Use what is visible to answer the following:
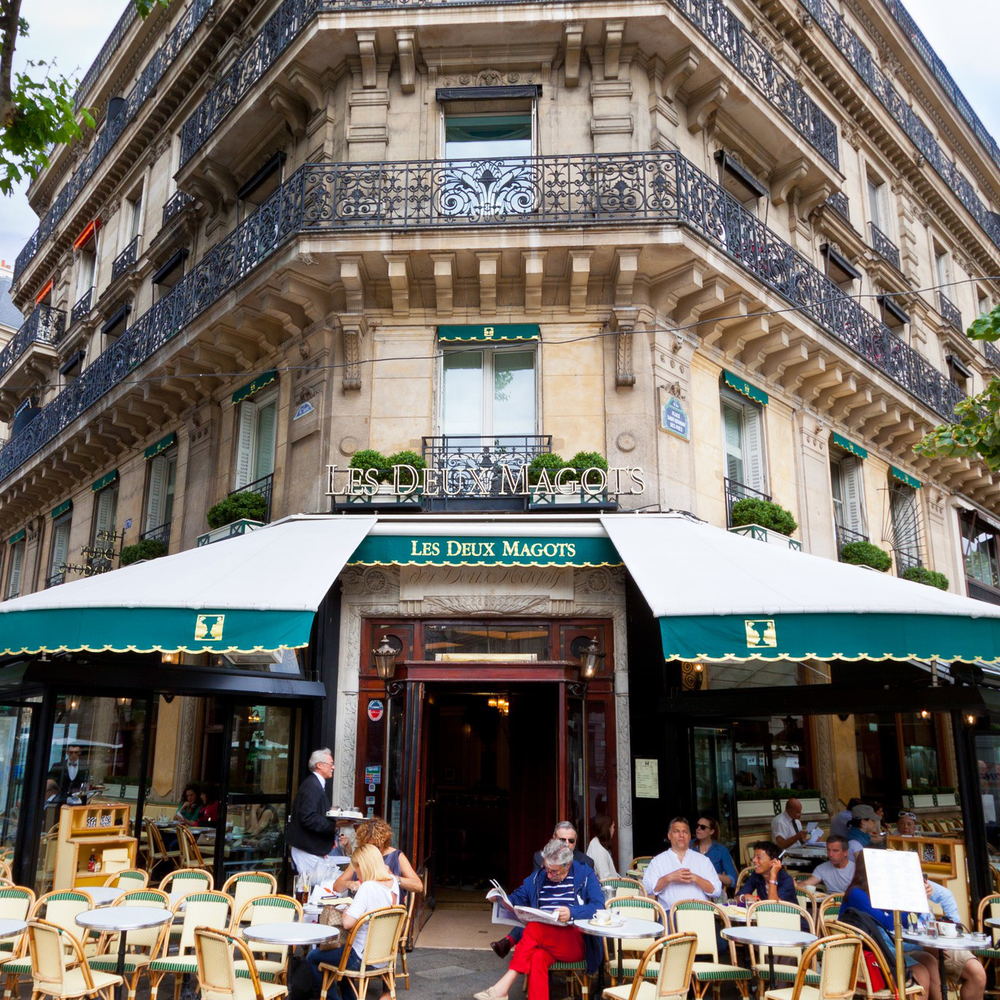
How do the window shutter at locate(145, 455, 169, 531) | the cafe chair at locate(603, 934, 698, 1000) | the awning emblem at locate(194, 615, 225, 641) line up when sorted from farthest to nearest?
the window shutter at locate(145, 455, 169, 531) → the awning emblem at locate(194, 615, 225, 641) → the cafe chair at locate(603, 934, 698, 1000)

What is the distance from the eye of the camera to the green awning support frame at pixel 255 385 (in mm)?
10719

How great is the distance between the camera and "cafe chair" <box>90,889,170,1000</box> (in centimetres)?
580

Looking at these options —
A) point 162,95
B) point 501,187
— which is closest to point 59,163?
point 162,95

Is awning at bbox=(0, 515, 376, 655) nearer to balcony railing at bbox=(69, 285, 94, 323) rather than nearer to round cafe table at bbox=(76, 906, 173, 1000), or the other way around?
round cafe table at bbox=(76, 906, 173, 1000)

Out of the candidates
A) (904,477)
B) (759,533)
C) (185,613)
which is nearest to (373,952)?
(185,613)

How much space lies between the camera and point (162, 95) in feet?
48.5

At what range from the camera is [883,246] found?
15.0 meters

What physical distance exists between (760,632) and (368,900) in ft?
11.0

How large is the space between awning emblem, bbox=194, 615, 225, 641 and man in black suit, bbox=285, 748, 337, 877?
1.47 metres

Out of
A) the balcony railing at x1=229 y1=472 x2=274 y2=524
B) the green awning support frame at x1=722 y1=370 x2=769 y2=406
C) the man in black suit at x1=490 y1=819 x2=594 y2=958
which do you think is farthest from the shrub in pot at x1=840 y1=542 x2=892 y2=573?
the balcony railing at x1=229 y1=472 x2=274 y2=524

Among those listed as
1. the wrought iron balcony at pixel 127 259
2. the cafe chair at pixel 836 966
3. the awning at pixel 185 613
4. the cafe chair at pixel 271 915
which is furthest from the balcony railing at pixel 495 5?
the cafe chair at pixel 836 966

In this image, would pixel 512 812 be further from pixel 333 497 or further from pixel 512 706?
pixel 333 497

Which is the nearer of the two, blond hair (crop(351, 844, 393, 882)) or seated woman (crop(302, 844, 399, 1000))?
seated woman (crop(302, 844, 399, 1000))

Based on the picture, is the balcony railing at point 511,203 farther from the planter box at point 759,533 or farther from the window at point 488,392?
the planter box at point 759,533
